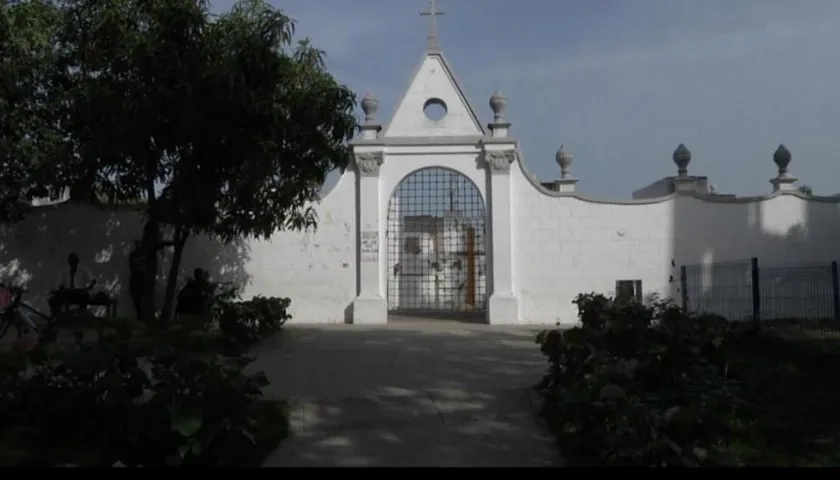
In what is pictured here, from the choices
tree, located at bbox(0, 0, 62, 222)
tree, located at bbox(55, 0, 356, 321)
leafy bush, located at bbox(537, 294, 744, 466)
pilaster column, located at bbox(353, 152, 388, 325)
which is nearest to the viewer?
leafy bush, located at bbox(537, 294, 744, 466)

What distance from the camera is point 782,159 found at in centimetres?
1581

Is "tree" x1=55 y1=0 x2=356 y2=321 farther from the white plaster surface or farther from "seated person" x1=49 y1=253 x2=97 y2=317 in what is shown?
the white plaster surface

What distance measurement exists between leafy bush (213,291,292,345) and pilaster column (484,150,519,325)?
414 cm

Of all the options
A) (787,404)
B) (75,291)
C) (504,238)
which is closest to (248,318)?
(75,291)

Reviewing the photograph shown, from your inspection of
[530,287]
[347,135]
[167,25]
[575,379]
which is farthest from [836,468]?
[530,287]

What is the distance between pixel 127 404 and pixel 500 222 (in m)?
Answer: 10.3

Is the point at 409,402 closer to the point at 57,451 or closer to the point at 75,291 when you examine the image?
the point at 57,451

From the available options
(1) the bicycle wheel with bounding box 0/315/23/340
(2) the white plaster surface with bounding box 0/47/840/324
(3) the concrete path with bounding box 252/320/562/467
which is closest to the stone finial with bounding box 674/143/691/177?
(2) the white plaster surface with bounding box 0/47/840/324

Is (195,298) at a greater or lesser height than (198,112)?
lesser

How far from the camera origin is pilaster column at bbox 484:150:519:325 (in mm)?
15047

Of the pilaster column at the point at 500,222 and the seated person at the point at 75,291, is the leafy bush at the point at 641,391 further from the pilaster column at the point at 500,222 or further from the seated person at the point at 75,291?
the seated person at the point at 75,291

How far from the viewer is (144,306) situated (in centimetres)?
1288

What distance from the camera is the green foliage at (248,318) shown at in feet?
34.8

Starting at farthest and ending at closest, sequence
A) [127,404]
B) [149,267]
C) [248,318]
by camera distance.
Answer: [149,267] → [248,318] → [127,404]
